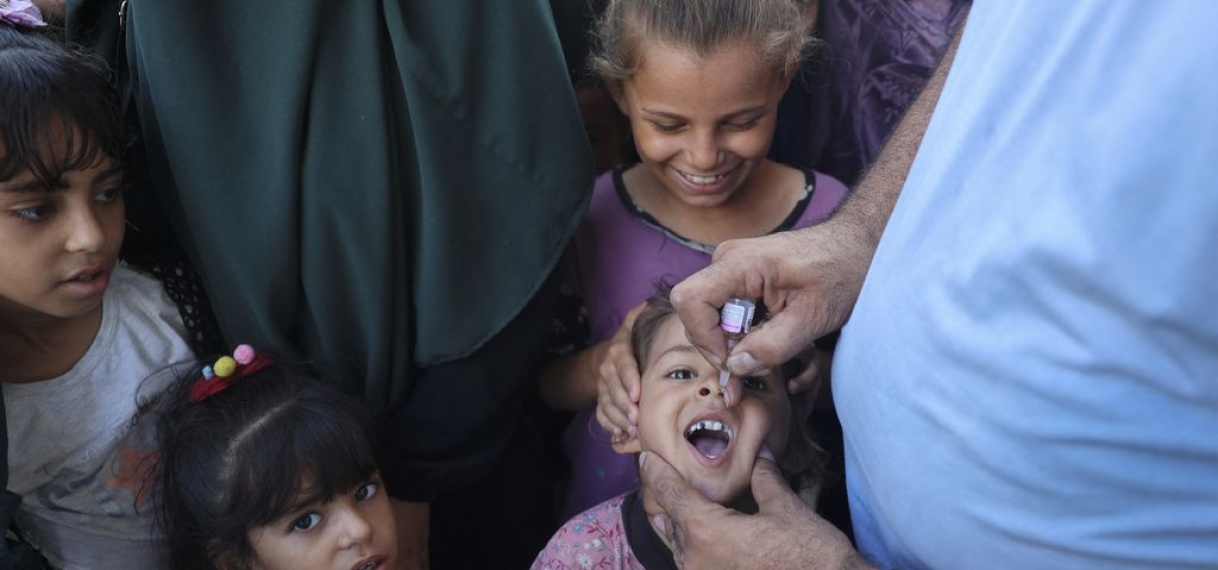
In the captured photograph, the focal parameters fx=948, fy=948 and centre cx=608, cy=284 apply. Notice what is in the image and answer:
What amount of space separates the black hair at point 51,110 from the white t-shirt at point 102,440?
0.38m

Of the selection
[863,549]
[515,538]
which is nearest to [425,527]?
[515,538]

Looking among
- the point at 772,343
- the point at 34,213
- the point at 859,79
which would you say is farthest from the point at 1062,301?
the point at 34,213

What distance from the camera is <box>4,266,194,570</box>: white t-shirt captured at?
1954 millimetres

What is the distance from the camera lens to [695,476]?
1.89 m

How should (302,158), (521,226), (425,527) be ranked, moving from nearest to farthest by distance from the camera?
(302,158), (521,226), (425,527)

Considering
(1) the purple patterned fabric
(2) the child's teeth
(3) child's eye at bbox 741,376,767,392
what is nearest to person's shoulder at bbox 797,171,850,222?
(1) the purple patterned fabric

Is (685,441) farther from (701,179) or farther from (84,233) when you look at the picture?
(84,233)

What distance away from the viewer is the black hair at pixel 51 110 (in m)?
1.73

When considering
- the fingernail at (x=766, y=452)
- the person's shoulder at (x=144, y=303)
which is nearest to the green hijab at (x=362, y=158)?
the person's shoulder at (x=144, y=303)

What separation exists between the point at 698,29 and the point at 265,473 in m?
1.38

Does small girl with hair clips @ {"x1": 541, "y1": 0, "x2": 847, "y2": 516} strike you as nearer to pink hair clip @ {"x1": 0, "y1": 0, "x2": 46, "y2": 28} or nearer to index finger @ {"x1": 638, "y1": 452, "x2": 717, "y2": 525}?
index finger @ {"x1": 638, "y1": 452, "x2": 717, "y2": 525}

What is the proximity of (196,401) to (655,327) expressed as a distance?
1027 millimetres

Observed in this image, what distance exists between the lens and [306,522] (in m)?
2.03

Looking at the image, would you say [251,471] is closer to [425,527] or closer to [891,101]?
[425,527]
